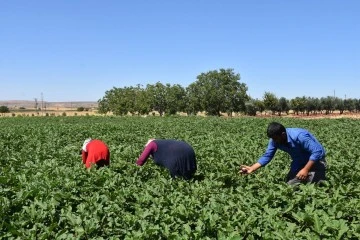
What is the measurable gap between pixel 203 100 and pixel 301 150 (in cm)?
8564

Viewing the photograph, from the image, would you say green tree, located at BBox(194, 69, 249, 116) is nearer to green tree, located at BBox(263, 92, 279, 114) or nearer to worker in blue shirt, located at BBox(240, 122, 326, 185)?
green tree, located at BBox(263, 92, 279, 114)

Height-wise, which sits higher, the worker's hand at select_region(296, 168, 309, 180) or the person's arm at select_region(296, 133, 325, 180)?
the person's arm at select_region(296, 133, 325, 180)

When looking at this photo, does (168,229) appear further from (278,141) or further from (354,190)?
(354,190)

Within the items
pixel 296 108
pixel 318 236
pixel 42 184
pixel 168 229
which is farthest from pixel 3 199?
pixel 296 108

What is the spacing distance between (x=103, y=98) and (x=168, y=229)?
109066mm

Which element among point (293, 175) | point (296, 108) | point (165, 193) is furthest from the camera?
point (296, 108)

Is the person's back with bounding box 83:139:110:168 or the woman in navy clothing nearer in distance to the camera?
the woman in navy clothing

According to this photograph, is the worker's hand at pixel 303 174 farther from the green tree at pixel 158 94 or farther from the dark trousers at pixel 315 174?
the green tree at pixel 158 94

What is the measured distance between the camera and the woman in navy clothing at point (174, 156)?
681cm

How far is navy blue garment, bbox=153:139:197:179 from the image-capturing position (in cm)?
680

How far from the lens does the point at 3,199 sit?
4.98 m

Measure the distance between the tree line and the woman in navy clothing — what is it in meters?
84.2

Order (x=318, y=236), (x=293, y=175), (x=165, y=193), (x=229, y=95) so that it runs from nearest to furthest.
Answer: (x=318, y=236) < (x=165, y=193) < (x=293, y=175) < (x=229, y=95)

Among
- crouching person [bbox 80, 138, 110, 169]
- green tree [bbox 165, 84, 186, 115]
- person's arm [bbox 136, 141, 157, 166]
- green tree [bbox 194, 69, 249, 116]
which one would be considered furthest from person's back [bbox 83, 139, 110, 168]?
green tree [bbox 165, 84, 186, 115]
